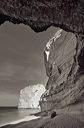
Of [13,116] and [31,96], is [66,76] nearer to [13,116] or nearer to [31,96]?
[13,116]

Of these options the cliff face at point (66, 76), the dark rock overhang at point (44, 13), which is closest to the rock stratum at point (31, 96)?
the cliff face at point (66, 76)

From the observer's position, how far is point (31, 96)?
135125 millimetres

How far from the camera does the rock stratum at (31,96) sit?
13012 cm

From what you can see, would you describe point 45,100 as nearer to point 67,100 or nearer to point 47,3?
point 67,100

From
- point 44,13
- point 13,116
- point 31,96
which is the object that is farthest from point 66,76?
point 31,96

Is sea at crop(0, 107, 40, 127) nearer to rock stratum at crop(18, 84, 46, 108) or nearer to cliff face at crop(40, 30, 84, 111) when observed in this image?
cliff face at crop(40, 30, 84, 111)

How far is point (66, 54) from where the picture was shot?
94.5 ft

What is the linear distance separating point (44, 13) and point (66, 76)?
14.1 meters

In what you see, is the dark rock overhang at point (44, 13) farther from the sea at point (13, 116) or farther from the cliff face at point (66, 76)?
the sea at point (13, 116)

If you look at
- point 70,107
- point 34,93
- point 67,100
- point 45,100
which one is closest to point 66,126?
point 70,107

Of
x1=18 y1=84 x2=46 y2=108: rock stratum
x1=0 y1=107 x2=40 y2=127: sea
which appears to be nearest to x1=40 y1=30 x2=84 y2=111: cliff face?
x1=0 y1=107 x2=40 y2=127: sea

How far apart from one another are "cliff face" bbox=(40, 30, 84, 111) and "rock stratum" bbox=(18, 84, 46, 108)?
88430 mm

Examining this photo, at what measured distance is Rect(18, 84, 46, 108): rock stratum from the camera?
427ft

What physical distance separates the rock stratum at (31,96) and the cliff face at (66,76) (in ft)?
290
